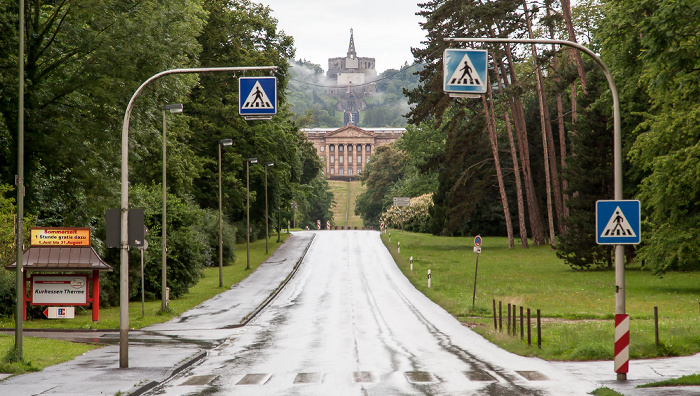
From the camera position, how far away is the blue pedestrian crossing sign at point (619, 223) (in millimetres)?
14141

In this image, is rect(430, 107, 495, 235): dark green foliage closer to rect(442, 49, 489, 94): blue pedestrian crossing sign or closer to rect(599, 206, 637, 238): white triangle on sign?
rect(599, 206, 637, 238): white triangle on sign

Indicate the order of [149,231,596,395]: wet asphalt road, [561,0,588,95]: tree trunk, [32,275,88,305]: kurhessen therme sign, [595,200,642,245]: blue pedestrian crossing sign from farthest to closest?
[561,0,588,95]: tree trunk, [32,275,88,305]: kurhessen therme sign, [595,200,642,245]: blue pedestrian crossing sign, [149,231,596,395]: wet asphalt road

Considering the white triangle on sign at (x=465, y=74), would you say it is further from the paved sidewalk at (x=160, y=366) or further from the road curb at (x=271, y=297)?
the road curb at (x=271, y=297)

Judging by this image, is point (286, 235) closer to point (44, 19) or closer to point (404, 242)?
point (404, 242)

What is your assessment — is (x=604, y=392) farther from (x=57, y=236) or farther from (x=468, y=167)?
(x=468, y=167)

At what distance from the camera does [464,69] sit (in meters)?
13.3

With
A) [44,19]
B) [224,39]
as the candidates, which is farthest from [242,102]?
[224,39]

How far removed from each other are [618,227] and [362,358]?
696cm

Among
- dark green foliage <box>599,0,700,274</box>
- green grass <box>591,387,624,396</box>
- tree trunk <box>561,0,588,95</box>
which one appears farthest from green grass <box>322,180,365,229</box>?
green grass <box>591,387,624,396</box>

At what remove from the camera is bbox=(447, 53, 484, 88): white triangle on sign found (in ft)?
43.3

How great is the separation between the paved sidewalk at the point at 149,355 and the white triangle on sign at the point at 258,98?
567cm

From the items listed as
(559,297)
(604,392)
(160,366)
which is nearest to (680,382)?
(604,392)

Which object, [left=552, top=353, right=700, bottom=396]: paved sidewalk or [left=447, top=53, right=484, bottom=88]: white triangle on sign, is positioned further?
[left=447, top=53, right=484, bottom=88]: white triangle on sign

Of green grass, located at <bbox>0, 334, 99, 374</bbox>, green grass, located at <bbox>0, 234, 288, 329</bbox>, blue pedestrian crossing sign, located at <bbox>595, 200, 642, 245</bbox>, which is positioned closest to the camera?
blue pedestrian crossing sign, located at <bbox>595, 200, 642, 245</bbox>
